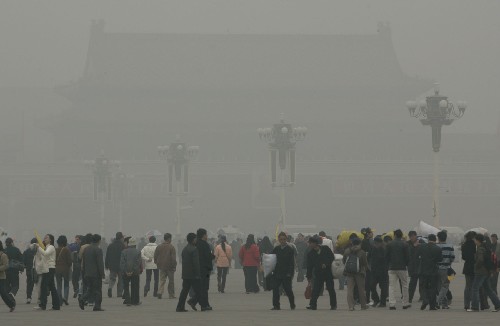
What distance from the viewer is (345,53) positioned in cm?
9831

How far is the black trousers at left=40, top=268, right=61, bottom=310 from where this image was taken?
21.2m

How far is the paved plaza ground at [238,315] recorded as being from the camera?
18.5 metres

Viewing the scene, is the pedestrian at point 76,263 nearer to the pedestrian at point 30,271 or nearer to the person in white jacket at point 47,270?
the pedestrian at point 30,271

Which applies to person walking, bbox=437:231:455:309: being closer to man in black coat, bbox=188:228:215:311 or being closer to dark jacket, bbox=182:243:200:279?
man in black coat, bbox=188:228:215:311

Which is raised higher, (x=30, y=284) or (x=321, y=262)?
(x=321, y=262)

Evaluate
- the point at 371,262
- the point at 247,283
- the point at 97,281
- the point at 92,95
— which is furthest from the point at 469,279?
the point at 92,95

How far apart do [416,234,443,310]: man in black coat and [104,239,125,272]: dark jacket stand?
524 cm

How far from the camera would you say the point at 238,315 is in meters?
20.2

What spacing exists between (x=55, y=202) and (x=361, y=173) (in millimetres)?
15975

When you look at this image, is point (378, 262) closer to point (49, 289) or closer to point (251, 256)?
point (49, 289)

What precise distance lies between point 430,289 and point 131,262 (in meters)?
4.52

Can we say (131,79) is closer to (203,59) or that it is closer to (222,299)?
(203,59)

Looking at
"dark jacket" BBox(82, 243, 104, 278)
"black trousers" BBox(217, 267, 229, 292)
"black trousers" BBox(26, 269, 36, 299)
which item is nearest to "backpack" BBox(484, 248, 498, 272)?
"dark jacket" BBox(82, 243, 104, 278)

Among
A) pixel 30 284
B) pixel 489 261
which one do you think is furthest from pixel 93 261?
pixel 489 261
